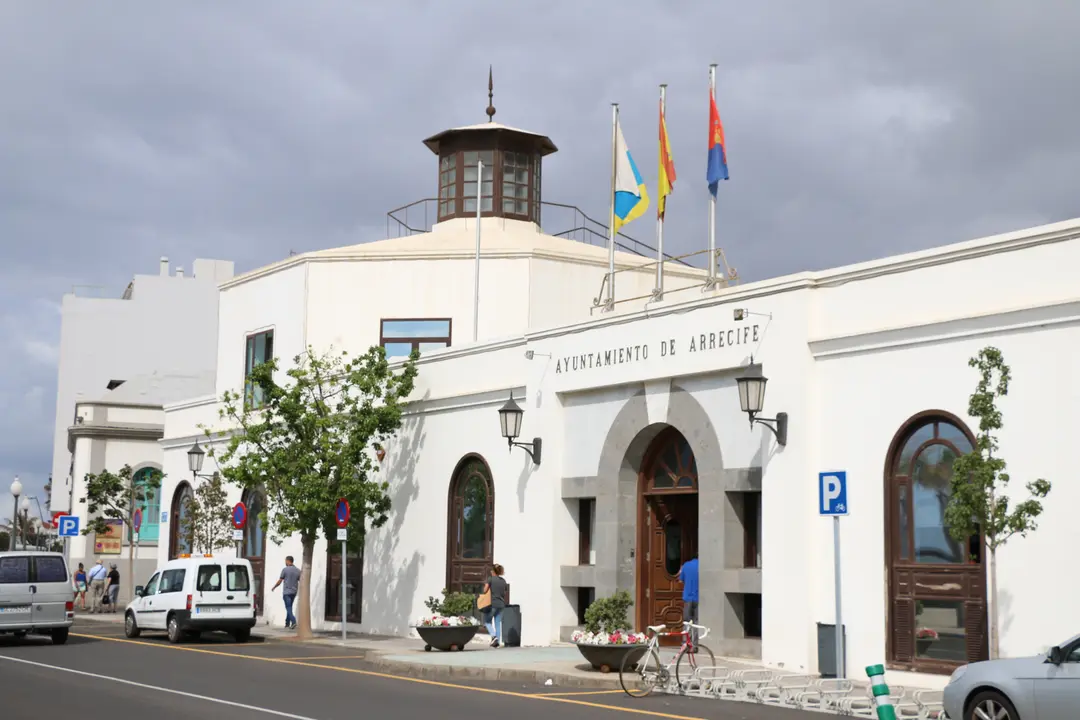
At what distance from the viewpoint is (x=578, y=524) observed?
2489 cm

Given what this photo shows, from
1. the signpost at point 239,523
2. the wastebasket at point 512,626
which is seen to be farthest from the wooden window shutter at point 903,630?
the signpost at point 239,523

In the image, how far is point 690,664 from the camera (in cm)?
1869

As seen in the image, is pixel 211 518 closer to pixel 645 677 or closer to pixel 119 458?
pixel 119 458

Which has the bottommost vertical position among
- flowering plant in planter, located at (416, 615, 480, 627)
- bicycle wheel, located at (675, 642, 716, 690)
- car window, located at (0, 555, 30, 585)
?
bicycle wheel, located at (675, 642, 716, 690)

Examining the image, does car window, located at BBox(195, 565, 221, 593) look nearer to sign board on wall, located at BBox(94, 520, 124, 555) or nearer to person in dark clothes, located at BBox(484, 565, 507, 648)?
person in dark clothes, located at BBox(484, 565, 507, 648)

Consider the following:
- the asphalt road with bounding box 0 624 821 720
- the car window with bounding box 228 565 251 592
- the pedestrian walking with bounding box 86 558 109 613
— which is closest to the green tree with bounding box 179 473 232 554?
the pedestrian walking with bounding box 86 558 109 613

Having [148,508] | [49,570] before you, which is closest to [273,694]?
[49,570]

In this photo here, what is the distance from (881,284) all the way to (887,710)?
12693mm

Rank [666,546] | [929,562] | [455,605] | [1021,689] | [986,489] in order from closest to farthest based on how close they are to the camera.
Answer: [1021,689] < [986,489] < [929,562] < [666,546] < [455,605]

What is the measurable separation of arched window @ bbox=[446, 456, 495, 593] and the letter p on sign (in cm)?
1106

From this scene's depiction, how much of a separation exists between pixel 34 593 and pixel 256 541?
9.76 metres

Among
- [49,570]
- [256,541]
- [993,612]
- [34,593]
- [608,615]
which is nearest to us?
[993,612]

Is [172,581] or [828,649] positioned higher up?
[172,581]

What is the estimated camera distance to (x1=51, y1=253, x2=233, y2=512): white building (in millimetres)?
68000
